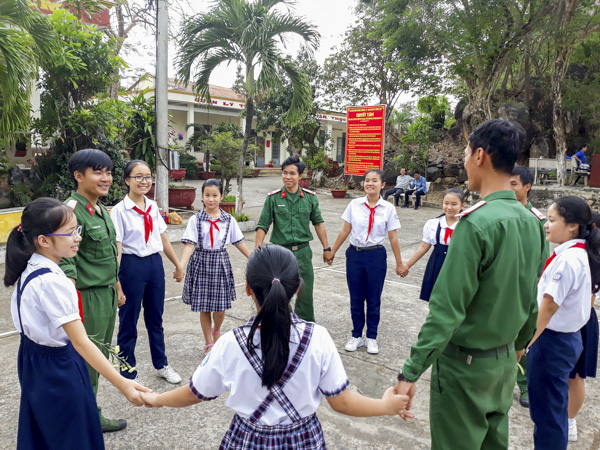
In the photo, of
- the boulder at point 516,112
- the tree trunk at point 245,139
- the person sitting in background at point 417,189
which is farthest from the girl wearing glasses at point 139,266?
the boulder at point 516,112

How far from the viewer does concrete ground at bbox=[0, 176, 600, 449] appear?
2682 millimetres

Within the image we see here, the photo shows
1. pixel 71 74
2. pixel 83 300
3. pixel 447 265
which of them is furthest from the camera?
pixel 71 74

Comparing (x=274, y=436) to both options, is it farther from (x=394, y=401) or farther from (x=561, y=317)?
(x=561, y=317)

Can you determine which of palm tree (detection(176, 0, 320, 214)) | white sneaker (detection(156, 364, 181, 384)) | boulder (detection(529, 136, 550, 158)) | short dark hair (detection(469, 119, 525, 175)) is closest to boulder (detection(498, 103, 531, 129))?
boulder (detection(529, 136, 550, 158))

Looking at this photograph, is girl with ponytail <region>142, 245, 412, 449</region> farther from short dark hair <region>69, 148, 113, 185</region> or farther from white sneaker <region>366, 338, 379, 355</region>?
white sneaker <region>366, 338, 379, 355</region>

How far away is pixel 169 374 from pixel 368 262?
1820mm

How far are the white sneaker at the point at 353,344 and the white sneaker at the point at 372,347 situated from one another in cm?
9

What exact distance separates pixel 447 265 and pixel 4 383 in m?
3.16

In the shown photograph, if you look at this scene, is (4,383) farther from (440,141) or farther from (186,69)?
(440,141)

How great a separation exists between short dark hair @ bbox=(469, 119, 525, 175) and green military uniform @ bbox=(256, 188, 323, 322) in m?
2.44

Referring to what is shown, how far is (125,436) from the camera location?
8.81 ft

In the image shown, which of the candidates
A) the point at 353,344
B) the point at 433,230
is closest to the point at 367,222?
the point at 433,230

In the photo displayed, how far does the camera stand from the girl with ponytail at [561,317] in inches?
89.6

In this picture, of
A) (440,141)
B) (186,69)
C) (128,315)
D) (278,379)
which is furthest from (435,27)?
(278,379)
